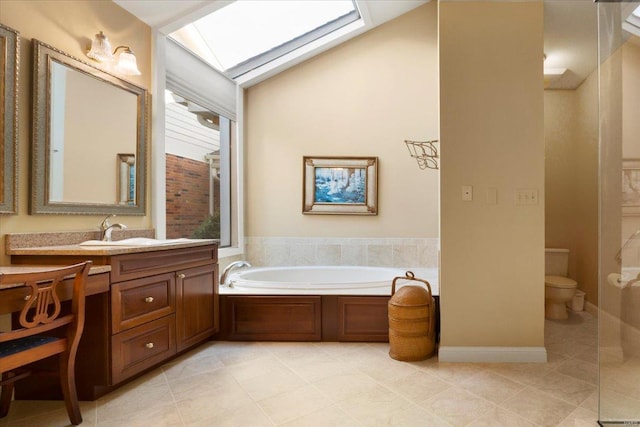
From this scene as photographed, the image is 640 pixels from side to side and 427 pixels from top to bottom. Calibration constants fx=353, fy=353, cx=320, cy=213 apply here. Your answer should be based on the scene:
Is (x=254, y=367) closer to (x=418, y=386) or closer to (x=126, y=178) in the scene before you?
(x=418, y=386)

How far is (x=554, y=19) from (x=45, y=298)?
3.68 meters

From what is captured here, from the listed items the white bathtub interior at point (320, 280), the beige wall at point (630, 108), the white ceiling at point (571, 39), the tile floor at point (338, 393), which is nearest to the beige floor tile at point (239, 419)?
the tile floor at point (338, 393)

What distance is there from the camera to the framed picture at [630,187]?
1783 mm

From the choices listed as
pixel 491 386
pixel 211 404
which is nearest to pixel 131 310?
pixel 211 404

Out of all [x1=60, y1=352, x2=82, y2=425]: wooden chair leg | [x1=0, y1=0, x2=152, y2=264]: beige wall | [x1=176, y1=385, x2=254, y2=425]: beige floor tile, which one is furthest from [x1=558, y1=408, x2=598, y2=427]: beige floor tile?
[x1=0, y1=0, x2=152, y2=264]: beige wall

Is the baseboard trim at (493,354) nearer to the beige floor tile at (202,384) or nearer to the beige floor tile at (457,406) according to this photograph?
the beige floor tile at (457,406)

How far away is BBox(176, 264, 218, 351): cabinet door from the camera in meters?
2.34

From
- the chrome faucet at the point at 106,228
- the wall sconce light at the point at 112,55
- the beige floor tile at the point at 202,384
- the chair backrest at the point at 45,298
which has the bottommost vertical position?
the beige floor tile at the point at 202,384

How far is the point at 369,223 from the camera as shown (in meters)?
3.83

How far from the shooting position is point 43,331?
1.48 m

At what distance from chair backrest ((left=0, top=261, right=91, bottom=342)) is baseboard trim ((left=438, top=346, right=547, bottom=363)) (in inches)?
84.5

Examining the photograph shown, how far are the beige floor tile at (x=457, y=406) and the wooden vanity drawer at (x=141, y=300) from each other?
5.29 feet

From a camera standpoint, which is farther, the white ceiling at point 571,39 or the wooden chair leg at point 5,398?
the white ceiling at point 571,39

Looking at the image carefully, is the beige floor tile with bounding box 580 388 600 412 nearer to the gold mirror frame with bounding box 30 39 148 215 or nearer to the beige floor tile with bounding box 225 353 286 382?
the beige floor tile with bounding box 225 353 286 382
